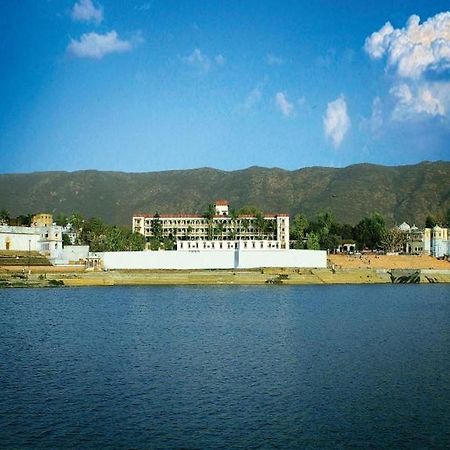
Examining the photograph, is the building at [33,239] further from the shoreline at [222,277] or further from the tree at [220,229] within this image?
the tree at [220,229]

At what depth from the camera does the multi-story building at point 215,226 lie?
117 meters

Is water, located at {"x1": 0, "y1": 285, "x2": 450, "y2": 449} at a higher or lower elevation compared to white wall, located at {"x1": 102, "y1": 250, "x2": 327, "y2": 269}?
lower

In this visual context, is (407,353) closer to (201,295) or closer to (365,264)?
(201,295)

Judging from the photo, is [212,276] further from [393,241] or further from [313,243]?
[393,241]

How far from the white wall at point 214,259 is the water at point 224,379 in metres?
39.2

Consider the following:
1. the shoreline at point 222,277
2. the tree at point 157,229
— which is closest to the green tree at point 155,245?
the tree at point 157,229

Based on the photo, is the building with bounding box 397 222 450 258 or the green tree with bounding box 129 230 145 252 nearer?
the green tree with bounding box 129 230 145 252

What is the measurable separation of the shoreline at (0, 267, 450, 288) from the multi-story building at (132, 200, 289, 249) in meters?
33.7

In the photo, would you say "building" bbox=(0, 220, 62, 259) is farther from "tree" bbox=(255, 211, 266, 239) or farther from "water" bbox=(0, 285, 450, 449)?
"water" bbox=(0, 285, 450, 449)

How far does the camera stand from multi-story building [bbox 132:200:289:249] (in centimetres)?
11669

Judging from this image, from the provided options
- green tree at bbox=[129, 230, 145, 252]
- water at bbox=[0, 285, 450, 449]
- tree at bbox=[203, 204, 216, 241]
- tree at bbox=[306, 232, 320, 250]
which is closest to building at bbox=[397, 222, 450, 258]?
tree at bbox=[306, 232, 320, 250]

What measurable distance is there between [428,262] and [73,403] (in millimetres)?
82956

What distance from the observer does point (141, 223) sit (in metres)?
121

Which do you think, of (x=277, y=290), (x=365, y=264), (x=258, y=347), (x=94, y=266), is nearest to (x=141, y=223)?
(x=94, y=266)
